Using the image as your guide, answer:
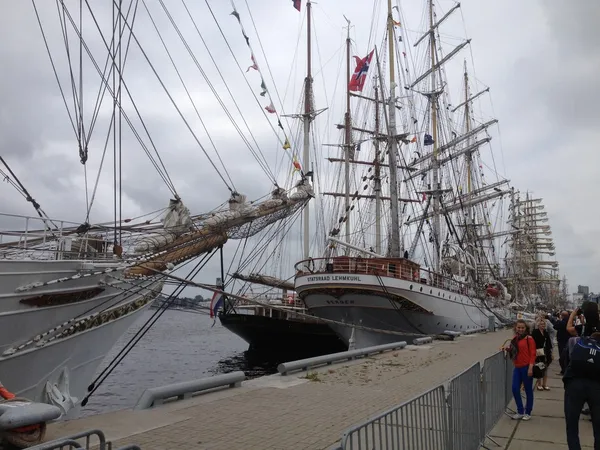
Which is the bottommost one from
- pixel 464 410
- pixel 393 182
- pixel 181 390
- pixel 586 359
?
pixel 181 390

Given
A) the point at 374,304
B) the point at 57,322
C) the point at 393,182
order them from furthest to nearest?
the point at 393,182
the point at 374,304
the point at 57,322

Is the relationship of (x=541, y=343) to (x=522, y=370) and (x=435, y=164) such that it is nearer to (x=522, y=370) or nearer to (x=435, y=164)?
(x=522, y=370)

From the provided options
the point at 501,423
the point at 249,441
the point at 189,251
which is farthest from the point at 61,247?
the point at 501,423

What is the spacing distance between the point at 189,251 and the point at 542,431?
32.6 ft

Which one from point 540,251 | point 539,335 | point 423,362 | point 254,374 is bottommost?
point 254,374

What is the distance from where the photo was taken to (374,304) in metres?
23.0

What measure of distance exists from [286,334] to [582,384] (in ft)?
85.8

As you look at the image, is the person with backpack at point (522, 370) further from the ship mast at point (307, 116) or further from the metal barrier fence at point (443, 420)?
the ship mast at point (307, 116)

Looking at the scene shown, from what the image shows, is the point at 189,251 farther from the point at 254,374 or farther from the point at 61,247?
the point at 254,374

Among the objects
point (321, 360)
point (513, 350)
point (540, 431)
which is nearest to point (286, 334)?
point (321, 360)

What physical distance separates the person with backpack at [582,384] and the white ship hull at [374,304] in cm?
1629

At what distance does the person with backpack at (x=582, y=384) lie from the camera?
4945 millimetres

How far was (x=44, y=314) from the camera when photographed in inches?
396

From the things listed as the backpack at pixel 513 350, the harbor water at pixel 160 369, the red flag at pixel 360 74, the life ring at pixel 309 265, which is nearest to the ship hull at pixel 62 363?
the harbor water at pixel 160 369
